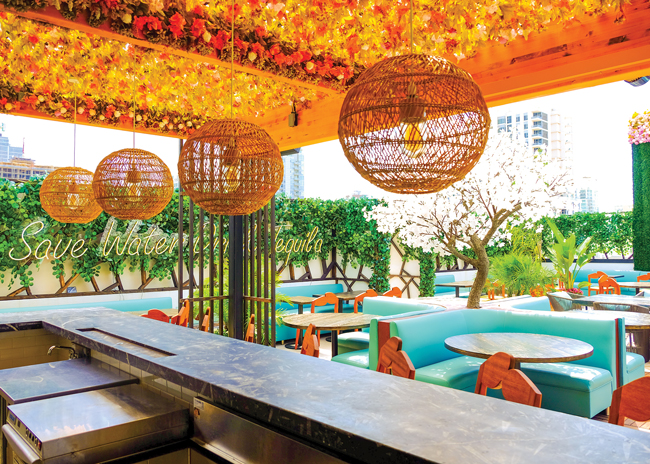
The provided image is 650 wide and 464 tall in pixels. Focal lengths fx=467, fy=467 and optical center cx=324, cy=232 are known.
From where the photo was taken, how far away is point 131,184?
3248 mm

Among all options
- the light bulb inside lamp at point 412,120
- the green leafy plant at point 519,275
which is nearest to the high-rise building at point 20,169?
the light bulb inside lamp at point 412,120

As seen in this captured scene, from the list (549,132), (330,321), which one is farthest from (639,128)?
(549,132)

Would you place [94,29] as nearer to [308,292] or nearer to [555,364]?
[555,364]

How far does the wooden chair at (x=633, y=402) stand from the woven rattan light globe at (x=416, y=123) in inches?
40.7

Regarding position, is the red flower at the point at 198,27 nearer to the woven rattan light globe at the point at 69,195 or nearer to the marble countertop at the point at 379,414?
the woven rattan light globe at the point at 69,195

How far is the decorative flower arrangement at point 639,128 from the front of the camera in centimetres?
983

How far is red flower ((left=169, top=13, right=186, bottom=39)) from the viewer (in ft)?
9.63

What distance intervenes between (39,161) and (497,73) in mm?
6241

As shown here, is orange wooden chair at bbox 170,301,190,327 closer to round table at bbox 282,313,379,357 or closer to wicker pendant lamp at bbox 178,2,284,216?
round table at bbox 282,313,379,357

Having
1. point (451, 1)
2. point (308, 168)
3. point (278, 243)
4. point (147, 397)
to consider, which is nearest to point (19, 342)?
point (147, 397)

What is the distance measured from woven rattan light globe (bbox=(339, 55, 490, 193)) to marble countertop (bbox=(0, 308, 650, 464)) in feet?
2.66

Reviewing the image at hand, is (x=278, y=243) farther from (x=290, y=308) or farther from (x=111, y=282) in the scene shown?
(x=111, y=282)

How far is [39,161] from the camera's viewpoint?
6691 mm

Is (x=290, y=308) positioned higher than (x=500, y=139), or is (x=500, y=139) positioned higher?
(x=500, y=139)
